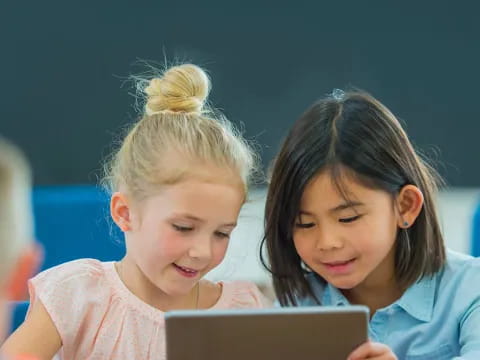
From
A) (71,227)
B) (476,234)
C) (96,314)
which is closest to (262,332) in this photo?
(96,314)

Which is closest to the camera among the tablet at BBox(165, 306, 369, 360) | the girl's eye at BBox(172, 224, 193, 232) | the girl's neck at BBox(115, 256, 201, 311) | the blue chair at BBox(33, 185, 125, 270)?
the tablet at BBox(165, 306, 369, 360)

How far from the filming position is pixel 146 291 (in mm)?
1348

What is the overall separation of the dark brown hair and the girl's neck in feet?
0.54

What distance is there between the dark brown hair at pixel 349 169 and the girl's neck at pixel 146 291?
0.16 m

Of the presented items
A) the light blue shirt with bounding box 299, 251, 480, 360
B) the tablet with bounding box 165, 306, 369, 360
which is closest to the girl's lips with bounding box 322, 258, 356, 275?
the light blue shirt with bounding box 299, 251, 480, 360

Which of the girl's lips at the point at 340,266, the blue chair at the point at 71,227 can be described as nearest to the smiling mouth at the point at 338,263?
the girl's lips at the point at 340,266

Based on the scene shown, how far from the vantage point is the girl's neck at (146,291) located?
1.35 m

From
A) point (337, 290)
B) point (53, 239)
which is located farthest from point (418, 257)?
point (53, 239)

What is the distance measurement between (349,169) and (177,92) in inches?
11.5

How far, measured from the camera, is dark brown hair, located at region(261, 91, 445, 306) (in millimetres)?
1302

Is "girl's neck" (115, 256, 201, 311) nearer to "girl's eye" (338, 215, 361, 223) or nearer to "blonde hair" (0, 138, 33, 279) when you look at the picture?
"girl's eye" (338, 215, 361, 223)

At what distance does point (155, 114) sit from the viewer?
135 centimetres

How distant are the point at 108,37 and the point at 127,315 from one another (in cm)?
143

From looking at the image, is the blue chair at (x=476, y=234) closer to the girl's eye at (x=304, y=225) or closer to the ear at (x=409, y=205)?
the ear at (x=409, y=205)
